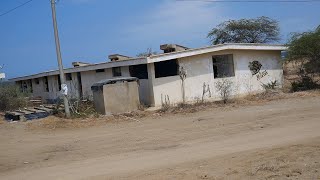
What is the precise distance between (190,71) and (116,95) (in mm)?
4771

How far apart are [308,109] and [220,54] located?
25.1ft

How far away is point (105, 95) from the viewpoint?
16.6 metres

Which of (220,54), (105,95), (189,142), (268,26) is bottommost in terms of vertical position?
(189,142)

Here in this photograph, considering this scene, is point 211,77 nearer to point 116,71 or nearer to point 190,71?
point 190,71

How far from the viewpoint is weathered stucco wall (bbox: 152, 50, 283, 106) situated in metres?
19.0

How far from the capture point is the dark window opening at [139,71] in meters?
19.4

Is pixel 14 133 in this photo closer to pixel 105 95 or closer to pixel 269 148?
pixel 105 95

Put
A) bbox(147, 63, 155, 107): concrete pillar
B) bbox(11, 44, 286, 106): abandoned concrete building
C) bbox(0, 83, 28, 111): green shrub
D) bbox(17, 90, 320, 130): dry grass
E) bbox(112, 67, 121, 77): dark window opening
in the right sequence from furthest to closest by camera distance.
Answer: bbox(0, 83, 28, 111): green shrub, bbox(112, 67, 121, 77): dark window opening, bbox(11, 44, 286, 106): abandoned concrete building, bbox(147, 63, 155, 107): concrete pillar, bbox(17, 90, 320, 130): dry grass

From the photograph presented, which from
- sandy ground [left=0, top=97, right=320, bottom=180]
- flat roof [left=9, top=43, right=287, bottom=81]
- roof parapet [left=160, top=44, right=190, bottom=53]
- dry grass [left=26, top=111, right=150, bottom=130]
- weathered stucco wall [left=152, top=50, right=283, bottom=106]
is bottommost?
sandy ground [left=0, top=97, right=320, bottom=180]

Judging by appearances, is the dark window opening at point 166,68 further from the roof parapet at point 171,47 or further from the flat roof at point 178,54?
the roof parapet at point 171,47

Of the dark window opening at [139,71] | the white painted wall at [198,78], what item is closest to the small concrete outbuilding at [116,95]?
the white painted wall at [198,78]

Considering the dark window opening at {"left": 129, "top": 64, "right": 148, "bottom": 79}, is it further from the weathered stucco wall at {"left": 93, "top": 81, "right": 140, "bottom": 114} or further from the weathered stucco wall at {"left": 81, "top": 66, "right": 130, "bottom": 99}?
the weathered stucco wall at {"left": 93, "top": 81, "right": 140, "bottom": 114}

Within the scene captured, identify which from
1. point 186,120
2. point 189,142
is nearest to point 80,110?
point 186,120

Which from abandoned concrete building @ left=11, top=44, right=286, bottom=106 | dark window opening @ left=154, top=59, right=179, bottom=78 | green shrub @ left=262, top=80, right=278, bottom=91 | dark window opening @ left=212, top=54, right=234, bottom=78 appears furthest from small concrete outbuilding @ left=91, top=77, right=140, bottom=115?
green shrub @ left=262, top=80, right=278, bottom=91
